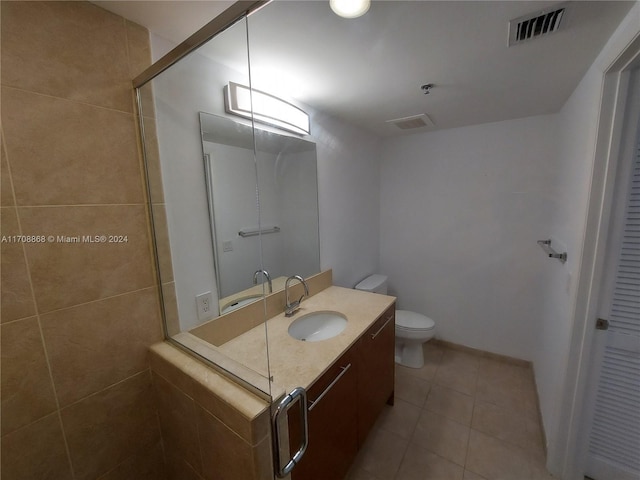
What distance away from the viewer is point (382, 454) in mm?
1583

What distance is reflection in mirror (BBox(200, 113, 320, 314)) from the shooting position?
4.29 feet

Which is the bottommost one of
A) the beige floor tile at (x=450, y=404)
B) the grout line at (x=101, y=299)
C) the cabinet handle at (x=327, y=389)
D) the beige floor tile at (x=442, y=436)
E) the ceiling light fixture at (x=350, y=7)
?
the beige floor tile at (x=442, y=436)

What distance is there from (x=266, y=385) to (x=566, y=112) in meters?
2.45

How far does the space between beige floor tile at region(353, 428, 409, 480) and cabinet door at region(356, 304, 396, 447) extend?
0.16 meters

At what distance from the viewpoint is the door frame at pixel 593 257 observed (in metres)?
1.04

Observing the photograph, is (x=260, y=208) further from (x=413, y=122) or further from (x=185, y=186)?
(x=413, y=122)

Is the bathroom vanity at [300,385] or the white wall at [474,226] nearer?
the bathroom vanity at [300,385]

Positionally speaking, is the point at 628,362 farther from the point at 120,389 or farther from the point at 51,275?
the point at 51,275

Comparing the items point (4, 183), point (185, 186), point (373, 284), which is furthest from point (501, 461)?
point (4, 183)

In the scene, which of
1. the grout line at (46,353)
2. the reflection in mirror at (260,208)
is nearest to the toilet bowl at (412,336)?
the reflection in mirror at (260,208)

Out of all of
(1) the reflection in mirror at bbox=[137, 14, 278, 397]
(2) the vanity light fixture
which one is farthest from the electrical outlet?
(2) the vanity light fixture

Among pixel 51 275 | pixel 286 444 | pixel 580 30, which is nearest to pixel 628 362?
pixel 580 30

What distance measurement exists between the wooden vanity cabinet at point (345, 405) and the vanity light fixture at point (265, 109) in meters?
1.25

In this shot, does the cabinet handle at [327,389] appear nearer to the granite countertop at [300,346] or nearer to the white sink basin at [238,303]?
the granite countertop at [300,346]
